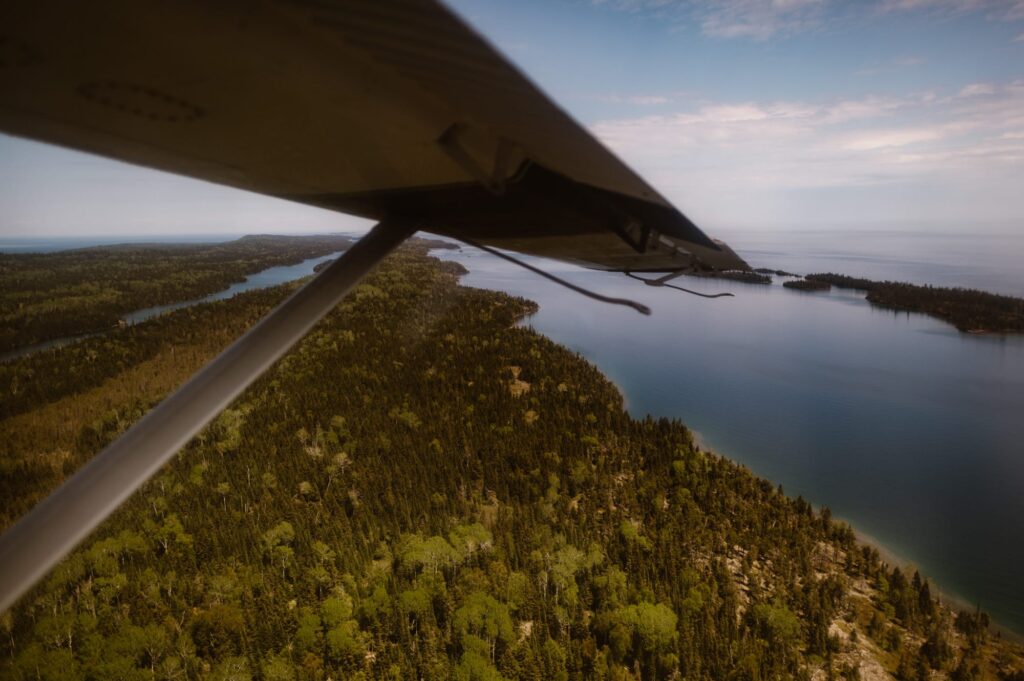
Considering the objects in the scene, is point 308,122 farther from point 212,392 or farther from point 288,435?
point 288,435

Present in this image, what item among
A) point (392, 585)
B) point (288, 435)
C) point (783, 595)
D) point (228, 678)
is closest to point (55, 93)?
point (228, 678)

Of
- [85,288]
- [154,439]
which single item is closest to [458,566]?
[154,439]

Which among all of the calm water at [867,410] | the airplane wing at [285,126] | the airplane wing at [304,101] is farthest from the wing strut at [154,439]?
the calm water at [867,410]

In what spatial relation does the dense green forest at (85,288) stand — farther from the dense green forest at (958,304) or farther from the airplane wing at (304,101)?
the dense green forest at (958,304)

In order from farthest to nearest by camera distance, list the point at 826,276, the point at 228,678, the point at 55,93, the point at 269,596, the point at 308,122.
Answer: the point at 826,276
the point at 269,596
the point at 228,678
the point at 308,122
the point at 55,93

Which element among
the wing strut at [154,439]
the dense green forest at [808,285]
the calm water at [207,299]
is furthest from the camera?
the dense green forest at [808,285]

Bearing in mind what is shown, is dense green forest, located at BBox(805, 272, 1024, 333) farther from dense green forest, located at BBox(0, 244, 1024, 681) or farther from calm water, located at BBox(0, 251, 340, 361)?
calm water, located at BBox(0, 251, 340, 361)

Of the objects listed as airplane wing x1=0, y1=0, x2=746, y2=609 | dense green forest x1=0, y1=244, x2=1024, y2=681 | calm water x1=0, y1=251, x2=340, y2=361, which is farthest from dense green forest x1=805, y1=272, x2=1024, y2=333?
calm water x1=0, y1=251, x2=340, y2=361
